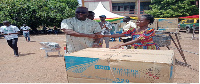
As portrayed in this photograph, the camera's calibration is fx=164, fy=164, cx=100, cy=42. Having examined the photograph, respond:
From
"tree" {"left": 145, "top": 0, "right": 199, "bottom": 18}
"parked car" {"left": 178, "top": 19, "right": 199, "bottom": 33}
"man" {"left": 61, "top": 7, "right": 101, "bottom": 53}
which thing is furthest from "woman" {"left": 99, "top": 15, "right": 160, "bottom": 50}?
"tree" {"left": 145, "top": 0, "right": 199, "bottom": 18}

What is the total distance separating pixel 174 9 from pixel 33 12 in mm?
15737

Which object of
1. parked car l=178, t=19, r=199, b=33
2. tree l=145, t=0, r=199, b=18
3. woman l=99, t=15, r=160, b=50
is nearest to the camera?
woman l=99, t=15, r=160, b=50

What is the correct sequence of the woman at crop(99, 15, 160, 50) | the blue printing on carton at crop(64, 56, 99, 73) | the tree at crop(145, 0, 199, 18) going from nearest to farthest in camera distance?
the blue printing on carton at crop(64, 56, 99, 73) → the woman at crop(99, 15, 160, 50) → the tree at crop(145, 0, 199, 18)

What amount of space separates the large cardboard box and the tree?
19.3 m

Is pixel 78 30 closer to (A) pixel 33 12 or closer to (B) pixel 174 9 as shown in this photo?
(A) pixel 33 12

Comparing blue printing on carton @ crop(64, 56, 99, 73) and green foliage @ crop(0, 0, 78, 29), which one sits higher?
green foliage @ crop(0, 0, 78, 29)

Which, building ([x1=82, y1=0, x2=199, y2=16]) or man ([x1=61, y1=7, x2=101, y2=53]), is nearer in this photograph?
man ([x1=61, y1=7, x2=101, y2=53])

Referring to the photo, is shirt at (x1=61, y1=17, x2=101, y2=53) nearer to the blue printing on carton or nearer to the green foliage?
the blue printing on carton

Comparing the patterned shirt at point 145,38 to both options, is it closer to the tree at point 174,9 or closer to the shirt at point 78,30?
the shirt at point 78,30

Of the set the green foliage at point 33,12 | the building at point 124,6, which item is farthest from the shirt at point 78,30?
the building at point 124,6

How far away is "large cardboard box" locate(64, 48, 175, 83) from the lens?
4.37ft

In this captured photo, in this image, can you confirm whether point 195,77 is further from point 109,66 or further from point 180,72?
point 109,66

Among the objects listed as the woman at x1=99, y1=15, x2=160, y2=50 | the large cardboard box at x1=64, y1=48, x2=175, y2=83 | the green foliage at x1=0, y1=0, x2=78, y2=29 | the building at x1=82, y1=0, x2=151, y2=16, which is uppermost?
the building at x1=82, y1=0, x2=151, y2=16

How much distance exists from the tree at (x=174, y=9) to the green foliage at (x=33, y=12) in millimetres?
10669
